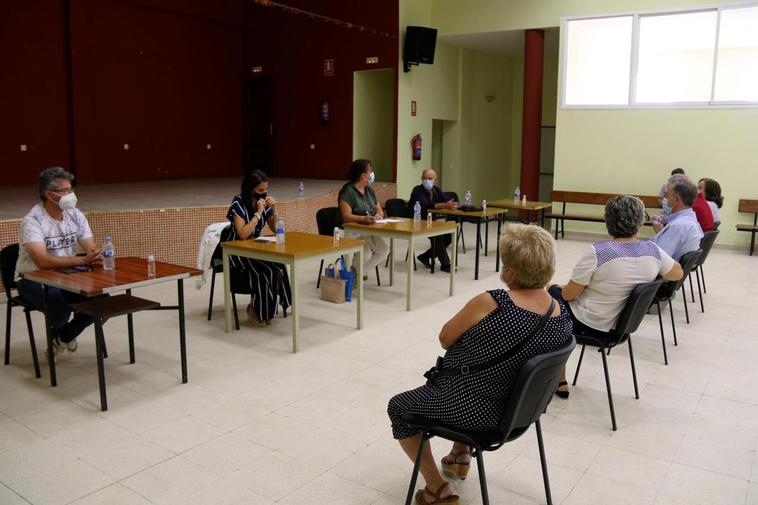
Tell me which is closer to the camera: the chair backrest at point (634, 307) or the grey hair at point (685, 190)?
the chair backrest at point (634, 307)

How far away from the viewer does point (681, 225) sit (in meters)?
4.57

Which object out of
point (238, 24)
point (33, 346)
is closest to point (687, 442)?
point (33, 346)

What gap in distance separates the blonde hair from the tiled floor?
36.0 inches

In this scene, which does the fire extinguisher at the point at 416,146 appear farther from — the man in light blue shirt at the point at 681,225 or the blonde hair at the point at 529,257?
the blonde hair at the point at 529,257

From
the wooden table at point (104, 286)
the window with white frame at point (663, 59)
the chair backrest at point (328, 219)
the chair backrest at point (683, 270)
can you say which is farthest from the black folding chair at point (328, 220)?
the window with white frame at point (663, 59)

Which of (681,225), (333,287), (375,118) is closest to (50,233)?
(333,287)

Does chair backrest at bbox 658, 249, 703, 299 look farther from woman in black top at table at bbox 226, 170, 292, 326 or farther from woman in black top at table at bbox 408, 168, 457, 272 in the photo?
woman in black top at table at bbox 408, 168, 457, 272

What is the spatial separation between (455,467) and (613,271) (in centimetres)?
127

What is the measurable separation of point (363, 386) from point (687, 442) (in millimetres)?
1641

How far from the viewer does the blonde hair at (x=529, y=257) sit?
7.04 ft

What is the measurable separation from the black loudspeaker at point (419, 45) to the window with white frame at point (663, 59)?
7.40 ft

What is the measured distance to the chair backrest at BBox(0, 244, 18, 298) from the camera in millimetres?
3814

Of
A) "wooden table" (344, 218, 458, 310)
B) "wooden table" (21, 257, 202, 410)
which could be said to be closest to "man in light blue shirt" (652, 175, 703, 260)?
"wooden table" (344, 218, 458, 310)

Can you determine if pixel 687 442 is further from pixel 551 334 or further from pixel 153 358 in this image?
pixel 153 358
